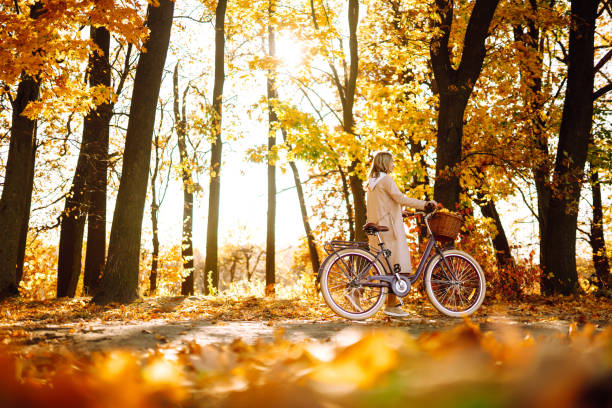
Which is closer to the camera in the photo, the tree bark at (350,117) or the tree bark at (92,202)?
the tree bark at (350,117)

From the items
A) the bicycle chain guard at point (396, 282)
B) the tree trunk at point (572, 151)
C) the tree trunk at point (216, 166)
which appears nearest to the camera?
the bicycle chain guard at point (396, 282)

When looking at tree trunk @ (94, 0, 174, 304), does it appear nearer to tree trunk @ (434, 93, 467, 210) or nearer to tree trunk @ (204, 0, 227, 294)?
tree trunk @ (204, 0, 227, 294)

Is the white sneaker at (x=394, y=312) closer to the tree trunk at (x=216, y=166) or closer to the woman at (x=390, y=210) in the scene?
the woman at (x=390, y=210)

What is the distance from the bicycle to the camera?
5.88m

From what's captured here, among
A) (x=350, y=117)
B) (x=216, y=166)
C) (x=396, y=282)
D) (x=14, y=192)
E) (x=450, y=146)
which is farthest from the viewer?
(x=216, y=166)

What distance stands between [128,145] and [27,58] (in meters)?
2.71

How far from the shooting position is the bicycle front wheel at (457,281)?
256 inches

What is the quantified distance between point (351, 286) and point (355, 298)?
0.16 m

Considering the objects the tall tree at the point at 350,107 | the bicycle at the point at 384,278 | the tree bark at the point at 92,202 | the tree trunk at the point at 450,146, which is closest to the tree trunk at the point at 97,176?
the tree bark at the point at 92,202

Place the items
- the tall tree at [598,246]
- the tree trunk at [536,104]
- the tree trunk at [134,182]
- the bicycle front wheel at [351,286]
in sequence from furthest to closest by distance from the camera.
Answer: the tall tree at [598,246]
the tree trunk at [536,104]
the tree trunk at [134,182]
the bicycle front wheel at [351,286]

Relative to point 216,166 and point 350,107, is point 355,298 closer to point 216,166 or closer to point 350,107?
point 350,107

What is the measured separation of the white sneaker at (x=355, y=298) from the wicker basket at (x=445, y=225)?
1432 mm

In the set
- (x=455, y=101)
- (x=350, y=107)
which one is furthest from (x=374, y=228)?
(x=350, y=107)

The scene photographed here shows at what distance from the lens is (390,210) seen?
6.58m
